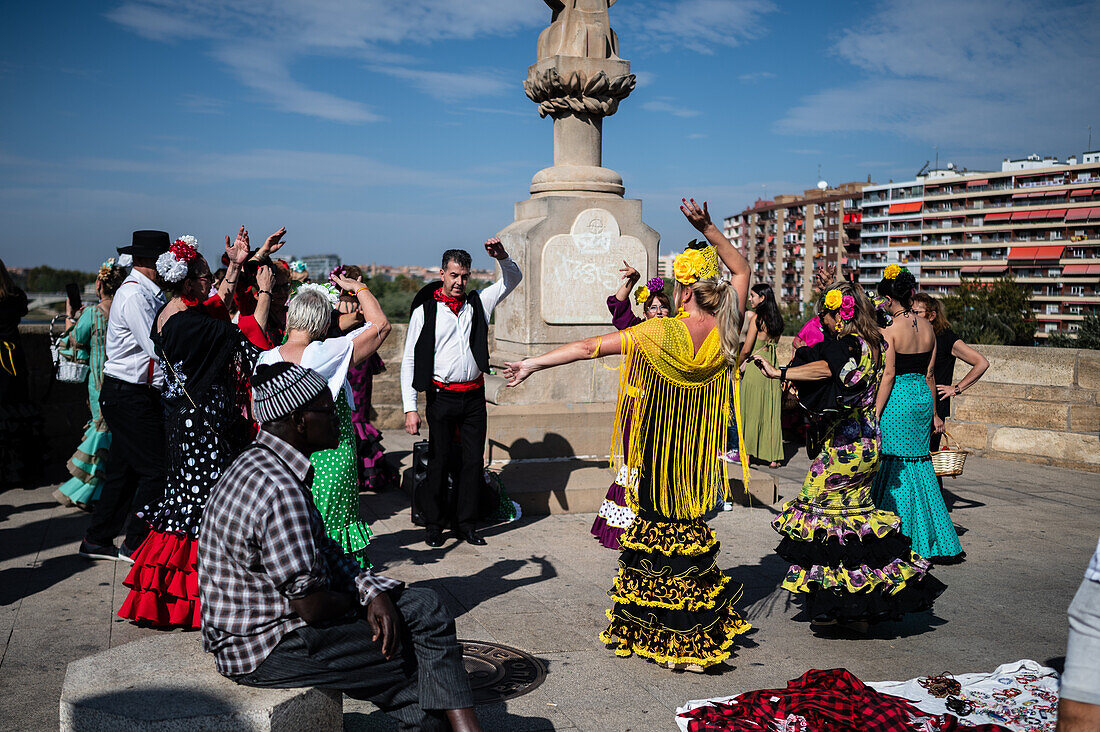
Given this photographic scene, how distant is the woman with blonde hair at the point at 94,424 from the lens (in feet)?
25.3

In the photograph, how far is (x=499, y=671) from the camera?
4480 mm

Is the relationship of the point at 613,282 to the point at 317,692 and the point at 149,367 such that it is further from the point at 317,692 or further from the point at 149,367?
the point at 317,692

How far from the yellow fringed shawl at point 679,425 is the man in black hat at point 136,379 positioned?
3.08 meters

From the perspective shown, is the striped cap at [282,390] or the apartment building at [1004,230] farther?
the apartment building at [1004,230]

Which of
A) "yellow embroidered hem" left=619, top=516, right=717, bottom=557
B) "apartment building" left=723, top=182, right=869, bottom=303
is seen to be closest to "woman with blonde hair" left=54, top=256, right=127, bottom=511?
"yellow embroidered hem" left=619, top=516, right=717, bottom=557

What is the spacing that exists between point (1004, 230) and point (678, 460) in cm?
17451

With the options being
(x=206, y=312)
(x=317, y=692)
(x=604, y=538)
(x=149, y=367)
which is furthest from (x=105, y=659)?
(x=604, y=538)

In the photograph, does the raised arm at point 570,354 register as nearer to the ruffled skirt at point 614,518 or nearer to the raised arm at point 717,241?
the raised arm at point 717,241

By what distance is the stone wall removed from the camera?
31.6 ft

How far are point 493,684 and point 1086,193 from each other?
155751 mm

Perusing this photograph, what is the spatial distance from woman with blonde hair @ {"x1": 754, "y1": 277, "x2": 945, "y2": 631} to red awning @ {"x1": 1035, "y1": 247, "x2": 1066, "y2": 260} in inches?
6349

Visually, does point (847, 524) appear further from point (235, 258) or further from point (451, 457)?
point (235, 258)

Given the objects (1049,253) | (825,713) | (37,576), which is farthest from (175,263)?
(1049,253)

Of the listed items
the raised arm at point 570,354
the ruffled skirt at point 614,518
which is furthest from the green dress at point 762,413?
the raised arm at point 570,354
